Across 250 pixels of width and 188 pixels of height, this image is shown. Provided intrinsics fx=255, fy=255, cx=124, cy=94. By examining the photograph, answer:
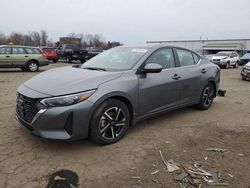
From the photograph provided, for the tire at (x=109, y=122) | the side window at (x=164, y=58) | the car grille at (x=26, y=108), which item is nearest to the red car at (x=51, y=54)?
the side window at (x=164, y=58)

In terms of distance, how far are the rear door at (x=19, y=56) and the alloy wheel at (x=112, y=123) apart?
12446 mm

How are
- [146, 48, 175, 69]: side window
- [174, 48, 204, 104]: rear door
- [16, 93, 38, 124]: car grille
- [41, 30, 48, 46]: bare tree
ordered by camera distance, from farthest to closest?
[41, 30, 48, 46]: bare tree, [174, 48, 204, 104]: rear door, [146, 48, 175, 69]: side window, [16, 93, 38, 124]: car grille

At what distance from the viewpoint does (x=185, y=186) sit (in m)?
2.95

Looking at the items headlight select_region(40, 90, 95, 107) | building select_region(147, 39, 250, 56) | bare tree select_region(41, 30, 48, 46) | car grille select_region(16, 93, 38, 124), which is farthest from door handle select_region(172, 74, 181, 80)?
bare tree select_region(41, 30, 48, 46)

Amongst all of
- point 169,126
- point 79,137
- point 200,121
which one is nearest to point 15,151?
point 79,137

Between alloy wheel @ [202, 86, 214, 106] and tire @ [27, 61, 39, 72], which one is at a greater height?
tire @ [27, 61, 39, 72]

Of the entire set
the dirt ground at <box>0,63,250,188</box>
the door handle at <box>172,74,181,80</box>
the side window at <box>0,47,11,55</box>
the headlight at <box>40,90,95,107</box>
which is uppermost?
the side window at <box>0,47,11,55</box>

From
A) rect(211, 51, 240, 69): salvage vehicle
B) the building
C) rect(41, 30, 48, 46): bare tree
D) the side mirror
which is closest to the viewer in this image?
the side mirror

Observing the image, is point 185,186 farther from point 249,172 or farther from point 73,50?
point 73,50

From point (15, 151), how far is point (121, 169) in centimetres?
159

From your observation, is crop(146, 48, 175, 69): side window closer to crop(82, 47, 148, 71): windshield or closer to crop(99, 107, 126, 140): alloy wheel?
crop(82, 47, 148, 71): windshield

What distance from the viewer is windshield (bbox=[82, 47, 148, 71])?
14.7 feet

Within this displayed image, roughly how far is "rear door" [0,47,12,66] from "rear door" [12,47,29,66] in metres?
0.22

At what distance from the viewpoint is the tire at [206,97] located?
5989 mm
